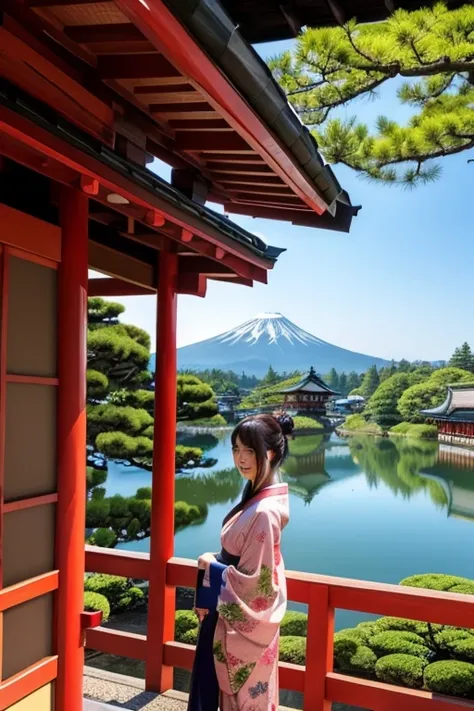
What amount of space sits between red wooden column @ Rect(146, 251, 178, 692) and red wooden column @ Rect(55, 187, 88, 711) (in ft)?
2.88

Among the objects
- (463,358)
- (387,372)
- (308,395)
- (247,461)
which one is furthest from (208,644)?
(387,372)

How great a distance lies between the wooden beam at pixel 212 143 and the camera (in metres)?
1.96

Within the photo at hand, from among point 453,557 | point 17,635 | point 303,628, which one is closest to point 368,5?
point 17,635

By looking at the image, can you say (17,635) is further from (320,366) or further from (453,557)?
(320,366)

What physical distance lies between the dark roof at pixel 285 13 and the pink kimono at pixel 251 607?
1966 millimetres

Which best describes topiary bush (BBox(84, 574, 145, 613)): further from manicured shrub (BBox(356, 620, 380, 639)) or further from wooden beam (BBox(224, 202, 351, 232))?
wooden beam (BBox(224, 202, 351, 232))

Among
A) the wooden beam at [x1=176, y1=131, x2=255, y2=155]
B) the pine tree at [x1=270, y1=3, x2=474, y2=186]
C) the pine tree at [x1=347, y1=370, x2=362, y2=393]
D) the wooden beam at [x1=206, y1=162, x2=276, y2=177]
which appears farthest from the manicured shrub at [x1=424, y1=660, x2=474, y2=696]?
the pine tree at [x1=347, y1=370, x2=362, y2=393]

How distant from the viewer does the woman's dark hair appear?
6.57ft

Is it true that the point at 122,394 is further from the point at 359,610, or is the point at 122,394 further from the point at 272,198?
the point at 359,610

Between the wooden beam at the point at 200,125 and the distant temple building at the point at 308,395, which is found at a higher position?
the wooden beam at the point at 200,125

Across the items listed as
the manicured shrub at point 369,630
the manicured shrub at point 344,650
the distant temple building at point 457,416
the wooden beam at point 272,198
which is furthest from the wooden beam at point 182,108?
the distant temple building at point 457,416

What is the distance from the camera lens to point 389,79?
16.3ft

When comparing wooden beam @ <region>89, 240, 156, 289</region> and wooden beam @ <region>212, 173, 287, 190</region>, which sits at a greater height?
wooden beam @ <region>212, 173, 287, 190</region>

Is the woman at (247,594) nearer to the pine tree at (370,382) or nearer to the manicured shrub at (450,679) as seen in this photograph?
the manicured shrub at (450,679)
